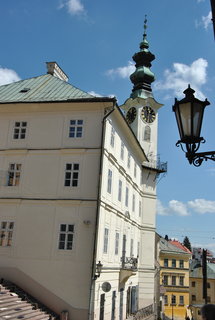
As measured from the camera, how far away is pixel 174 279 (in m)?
59.6

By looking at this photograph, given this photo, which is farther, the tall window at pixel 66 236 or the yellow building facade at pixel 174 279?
the yellow building facade at pixel 174 279

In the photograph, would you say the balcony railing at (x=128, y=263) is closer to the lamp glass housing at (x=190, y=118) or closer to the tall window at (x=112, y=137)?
the tall window at (x=112, y=137)

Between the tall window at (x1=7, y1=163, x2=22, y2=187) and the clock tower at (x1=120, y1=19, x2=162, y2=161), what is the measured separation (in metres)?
17.1

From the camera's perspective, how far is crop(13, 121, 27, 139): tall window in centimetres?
2353

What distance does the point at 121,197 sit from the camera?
86.7 feet

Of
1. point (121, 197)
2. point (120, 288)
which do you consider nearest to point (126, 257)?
point (120, 288)

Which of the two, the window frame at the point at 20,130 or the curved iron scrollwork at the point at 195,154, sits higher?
the window frame at the point at 20,130

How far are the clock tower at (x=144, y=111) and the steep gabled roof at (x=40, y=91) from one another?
12.6 m

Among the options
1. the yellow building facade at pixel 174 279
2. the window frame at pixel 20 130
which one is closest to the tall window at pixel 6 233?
the window frame at pixel 20 130

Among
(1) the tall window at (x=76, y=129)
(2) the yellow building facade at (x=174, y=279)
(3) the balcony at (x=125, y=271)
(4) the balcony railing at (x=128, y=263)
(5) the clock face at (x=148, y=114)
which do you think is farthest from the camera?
(2) the yellow building facade at (x=174, y=279)

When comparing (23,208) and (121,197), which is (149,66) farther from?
(23,208)

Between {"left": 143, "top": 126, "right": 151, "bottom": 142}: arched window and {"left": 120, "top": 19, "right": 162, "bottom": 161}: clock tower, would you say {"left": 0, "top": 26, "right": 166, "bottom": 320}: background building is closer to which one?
{"left": 120, "top": 19, "right": 162, "bottom": 161}: clock tower

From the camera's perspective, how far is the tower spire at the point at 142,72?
131 feet

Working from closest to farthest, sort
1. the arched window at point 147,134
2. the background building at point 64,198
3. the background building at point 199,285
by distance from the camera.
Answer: the background building at point 64,198 → the arched window at point 147,134 → the background building at point 199,285
